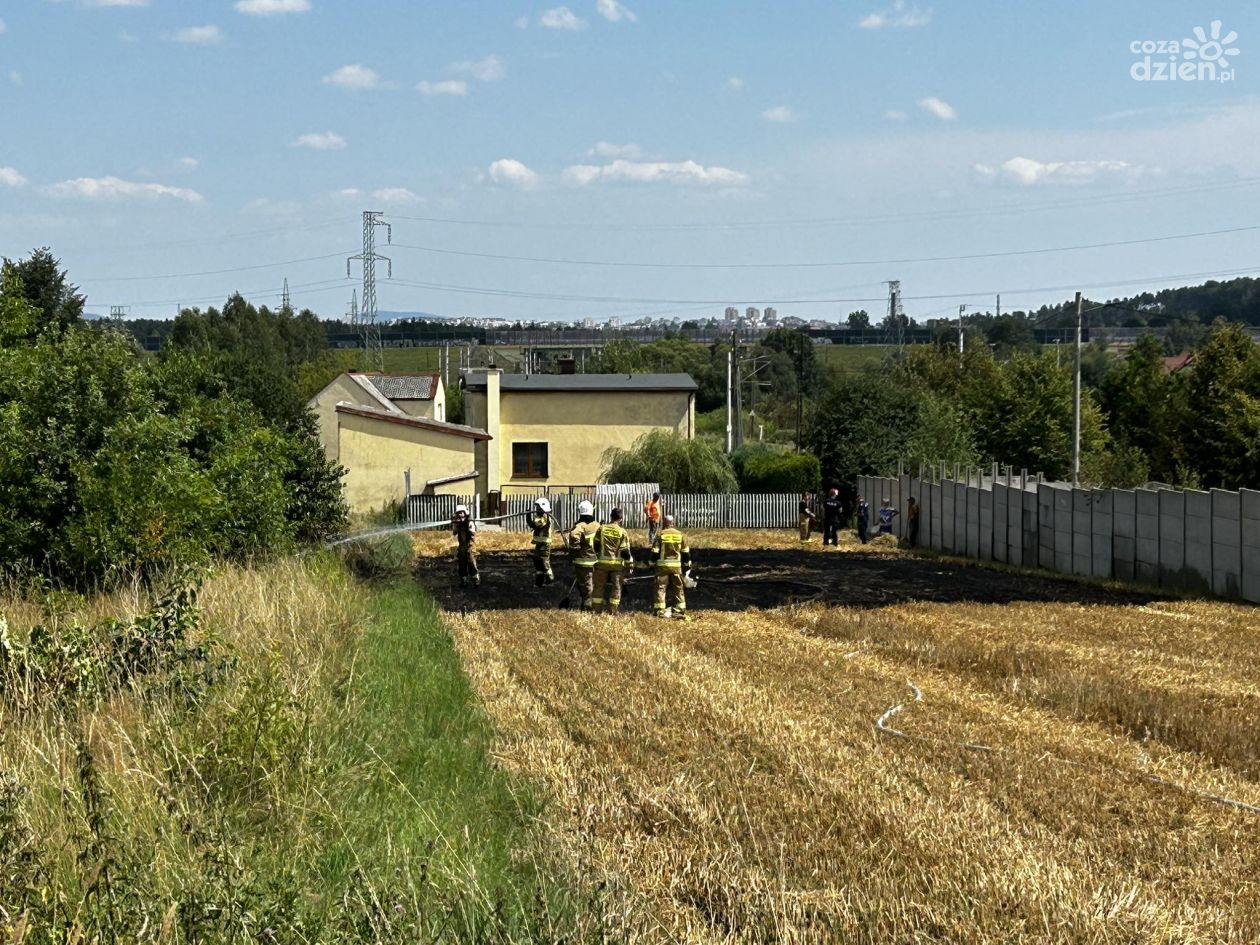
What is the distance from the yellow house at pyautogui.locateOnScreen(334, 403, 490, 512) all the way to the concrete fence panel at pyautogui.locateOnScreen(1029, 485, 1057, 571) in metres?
26.1

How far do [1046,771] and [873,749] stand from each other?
1.28 m

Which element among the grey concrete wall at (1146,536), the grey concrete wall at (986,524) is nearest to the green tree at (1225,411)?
the grey concrete wall at (986,524)

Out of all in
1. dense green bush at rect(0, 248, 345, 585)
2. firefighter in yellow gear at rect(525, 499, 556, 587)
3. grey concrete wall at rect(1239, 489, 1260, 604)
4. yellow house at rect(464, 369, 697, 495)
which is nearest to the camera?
dense green bush at rect(0, 248, 345, 585)

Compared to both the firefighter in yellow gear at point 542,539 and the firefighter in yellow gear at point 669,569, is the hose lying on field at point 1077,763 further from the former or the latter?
the firefighter in yellow gear at point 542,539

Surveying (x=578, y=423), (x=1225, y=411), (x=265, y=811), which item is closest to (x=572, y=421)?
(x=578, y=423)

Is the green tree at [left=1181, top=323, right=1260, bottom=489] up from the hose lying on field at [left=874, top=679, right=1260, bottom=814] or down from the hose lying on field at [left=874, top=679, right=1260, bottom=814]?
up

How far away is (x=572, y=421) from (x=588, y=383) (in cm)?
202

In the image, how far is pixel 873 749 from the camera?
34.8 feet

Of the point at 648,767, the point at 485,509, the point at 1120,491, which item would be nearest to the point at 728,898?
the point at 648,767

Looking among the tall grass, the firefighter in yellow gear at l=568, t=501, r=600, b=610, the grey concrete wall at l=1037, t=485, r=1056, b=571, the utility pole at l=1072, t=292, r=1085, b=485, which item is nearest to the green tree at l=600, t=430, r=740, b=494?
the utility pole at l=1072, t=292, r=1085, b=485

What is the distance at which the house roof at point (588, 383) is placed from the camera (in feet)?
201

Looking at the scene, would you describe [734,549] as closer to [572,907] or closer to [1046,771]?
[1046,771]

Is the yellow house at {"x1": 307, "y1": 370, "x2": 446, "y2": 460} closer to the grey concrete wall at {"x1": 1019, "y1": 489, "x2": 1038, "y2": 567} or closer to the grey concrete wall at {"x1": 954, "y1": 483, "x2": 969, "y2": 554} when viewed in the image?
the grey concrete wall at {"x1": 954, "y1": 483, "x2": 969, "y2": 554}

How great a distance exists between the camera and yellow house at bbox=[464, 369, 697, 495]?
61.3 m
